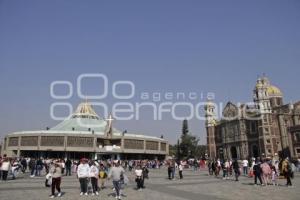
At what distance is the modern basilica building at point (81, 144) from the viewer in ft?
253

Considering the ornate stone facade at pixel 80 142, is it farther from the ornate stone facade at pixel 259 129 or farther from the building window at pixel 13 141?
the ornate stone facade at pixel 259 129

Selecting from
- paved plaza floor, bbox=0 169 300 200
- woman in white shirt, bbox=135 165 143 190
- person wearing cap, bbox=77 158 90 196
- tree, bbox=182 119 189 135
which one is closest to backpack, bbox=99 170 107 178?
paved plaza floor, bbox=0 169 300 200

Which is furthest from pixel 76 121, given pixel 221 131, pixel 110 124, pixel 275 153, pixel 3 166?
pixel 3 166

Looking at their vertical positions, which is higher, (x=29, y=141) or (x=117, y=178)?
(x=29, y=141)

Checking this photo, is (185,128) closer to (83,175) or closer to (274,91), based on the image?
(274,91)

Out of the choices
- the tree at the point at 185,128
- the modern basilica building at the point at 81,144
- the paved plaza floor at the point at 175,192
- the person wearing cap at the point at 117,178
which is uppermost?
the tree at the point at 185,128

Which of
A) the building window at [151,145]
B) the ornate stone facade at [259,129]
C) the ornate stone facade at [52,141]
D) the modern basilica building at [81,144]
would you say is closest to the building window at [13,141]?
the modern basilica building at [81,144]

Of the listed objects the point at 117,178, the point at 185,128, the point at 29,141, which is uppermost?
the point at 185,128

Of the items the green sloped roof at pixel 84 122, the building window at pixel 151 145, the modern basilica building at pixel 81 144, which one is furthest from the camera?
the green sloped roof at pixel 84 122

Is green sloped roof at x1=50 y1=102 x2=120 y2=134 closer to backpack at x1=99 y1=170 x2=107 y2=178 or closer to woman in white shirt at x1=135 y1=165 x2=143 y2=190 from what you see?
backpack at x1=99 y1=170 x2=107 y2=178

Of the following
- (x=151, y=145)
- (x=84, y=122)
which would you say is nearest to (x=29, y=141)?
(x=84, y=122)

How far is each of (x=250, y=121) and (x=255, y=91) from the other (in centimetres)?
921

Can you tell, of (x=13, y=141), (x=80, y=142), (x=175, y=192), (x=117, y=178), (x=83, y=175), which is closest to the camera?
(x=117, y=178)

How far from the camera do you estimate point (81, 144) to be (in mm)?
78188
